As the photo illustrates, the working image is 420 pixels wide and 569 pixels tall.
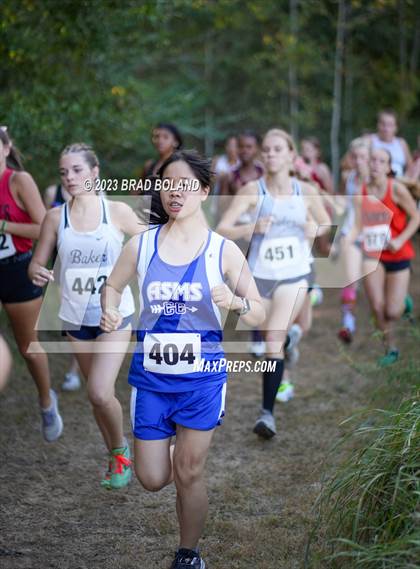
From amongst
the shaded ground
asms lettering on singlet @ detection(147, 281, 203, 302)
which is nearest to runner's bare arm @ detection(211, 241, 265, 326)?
asms lettering on singlet @ detection(147, 281, 203, 302)

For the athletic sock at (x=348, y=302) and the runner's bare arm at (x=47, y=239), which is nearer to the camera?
the runner's bare arm at (x=47, y=239)

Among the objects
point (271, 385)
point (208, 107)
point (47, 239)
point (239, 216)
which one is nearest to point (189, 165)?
point (47, 239)

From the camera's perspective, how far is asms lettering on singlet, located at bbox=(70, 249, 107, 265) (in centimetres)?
465

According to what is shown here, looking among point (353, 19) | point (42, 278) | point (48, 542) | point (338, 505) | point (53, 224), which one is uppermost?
point (353, 19)

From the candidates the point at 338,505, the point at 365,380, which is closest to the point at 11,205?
the point at 338,505

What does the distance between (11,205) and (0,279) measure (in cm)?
48

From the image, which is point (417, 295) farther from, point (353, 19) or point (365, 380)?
point (353, 19)

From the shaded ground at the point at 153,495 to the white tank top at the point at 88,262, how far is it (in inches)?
40.2

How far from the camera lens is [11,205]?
17.2 feet

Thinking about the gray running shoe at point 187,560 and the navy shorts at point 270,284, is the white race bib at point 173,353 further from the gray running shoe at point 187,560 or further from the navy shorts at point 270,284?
the navy shorts at point 270,284

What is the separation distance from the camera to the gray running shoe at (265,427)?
557 cm

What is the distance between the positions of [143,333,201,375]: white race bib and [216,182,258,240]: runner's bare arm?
6.46 feet

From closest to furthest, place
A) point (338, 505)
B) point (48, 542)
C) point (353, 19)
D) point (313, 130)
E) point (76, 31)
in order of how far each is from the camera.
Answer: point (338, 505)
point (48, 542)
point (76, 31)
point (353, 19)
point (313, 130)

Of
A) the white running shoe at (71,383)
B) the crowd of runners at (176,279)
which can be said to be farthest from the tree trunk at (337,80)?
the white running shoe at (71,383)
